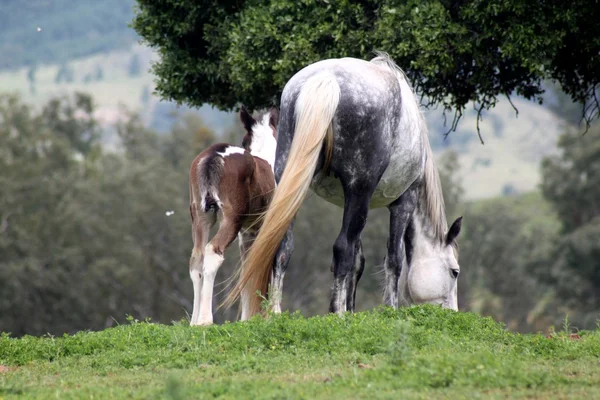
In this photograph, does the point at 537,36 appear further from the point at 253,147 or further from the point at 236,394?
the point at 236,394

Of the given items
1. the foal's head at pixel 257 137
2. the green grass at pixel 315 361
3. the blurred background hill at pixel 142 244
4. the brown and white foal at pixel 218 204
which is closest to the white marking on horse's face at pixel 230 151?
the brown and white foal at pixel 218 204

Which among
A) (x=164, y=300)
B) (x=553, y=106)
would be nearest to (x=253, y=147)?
(x=164, y=300)

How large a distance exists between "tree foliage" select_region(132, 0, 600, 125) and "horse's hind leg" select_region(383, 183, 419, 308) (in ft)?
9.14

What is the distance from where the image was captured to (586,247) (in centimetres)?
4122

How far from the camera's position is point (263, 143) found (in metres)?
11.6

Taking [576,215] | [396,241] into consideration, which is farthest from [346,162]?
[576,215]

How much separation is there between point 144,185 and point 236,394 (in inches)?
1759

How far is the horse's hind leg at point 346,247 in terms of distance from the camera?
29.8 feet

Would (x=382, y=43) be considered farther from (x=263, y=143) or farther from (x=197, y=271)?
Result: (x=197, y=271)

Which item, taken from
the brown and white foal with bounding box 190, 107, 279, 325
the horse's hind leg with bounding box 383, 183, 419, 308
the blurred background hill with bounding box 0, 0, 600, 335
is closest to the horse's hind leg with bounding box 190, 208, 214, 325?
the brown and white foal with bounding box 190, 107, 279, 325

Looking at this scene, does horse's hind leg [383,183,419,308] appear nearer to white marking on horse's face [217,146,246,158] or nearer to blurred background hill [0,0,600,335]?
white marking on horse's face [217,146,246,158]

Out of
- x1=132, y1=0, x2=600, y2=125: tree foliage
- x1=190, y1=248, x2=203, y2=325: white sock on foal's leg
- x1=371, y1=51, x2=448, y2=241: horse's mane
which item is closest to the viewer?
x1=190, y1=248, x2=203, y2=325: white sock on foal's leg

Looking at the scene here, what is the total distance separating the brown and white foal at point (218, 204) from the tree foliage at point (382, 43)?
2.87m

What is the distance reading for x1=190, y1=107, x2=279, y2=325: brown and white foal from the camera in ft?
32.5
